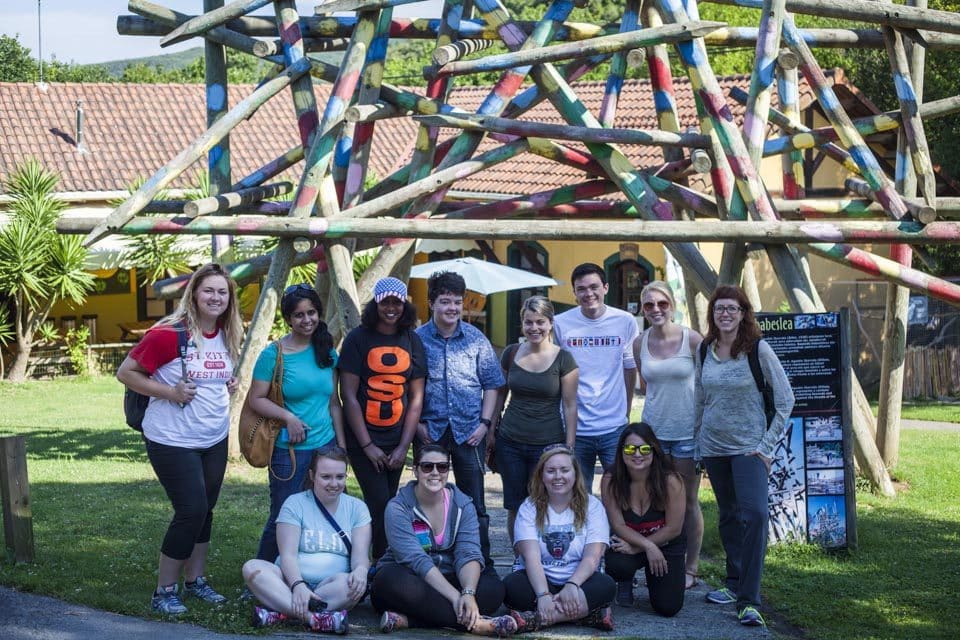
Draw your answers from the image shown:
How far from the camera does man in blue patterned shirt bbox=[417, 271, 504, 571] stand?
24.1 feet

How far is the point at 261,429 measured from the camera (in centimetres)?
693

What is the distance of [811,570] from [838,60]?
68.2 feet

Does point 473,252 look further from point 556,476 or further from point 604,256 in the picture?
point 556,476

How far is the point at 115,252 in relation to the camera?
22453 mm

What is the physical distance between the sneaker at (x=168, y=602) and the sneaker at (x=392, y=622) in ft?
3.41

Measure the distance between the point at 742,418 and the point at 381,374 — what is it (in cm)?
197

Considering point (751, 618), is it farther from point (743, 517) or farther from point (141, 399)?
point (141, 399)

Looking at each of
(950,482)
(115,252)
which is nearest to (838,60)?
(115,252)

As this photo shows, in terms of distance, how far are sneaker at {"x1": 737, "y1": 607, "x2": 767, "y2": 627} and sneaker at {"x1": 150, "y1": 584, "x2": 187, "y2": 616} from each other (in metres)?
2.85

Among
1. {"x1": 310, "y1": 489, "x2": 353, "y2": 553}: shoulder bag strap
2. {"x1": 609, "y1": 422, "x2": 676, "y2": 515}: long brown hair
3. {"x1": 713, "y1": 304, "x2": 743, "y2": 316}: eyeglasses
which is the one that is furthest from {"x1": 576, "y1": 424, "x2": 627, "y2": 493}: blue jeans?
{"x1": 310, "y1": 489, "x2": 353, "y2": 553}: shoulder bag strap

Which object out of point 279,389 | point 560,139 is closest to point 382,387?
point 279,389

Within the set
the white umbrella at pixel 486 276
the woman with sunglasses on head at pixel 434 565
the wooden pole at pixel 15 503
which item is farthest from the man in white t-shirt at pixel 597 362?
the white umbrella at pixel 486 276

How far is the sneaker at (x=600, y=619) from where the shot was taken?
649 centimetres

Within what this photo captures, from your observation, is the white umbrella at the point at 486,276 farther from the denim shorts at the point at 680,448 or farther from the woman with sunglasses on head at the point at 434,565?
the woman with sunglasses on head at the point at 434,565
